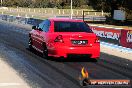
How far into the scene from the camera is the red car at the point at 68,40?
48.4ft

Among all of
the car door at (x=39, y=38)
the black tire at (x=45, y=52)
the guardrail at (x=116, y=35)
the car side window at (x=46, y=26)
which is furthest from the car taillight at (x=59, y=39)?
the guardrail at (x=116, y=35)

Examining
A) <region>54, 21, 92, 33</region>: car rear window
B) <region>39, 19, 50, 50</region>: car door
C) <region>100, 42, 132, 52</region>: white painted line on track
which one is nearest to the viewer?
<region>54, 21, 92, 33</region>: car rear window

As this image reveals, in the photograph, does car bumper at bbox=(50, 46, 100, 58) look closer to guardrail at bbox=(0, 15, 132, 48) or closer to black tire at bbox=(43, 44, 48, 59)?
black tire at bbox=(43, 44, 48, 59)

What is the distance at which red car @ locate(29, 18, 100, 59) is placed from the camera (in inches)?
581

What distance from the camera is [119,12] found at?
54.8 metres

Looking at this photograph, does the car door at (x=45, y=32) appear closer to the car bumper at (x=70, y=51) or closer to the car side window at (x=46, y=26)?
the car side window at (x=46, y=26)

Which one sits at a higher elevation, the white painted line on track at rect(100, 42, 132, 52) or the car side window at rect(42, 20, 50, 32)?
the car side window at rect(42, 20, 50, 32)

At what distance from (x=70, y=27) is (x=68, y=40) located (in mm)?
849

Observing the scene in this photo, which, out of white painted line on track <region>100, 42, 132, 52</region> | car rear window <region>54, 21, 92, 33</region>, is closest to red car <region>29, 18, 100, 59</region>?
car rear window <region>54, 21, 92, 33</region>

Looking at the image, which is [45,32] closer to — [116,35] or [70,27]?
[70,27]

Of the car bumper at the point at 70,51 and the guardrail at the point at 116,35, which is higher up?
the car bumper at the point at 70,51

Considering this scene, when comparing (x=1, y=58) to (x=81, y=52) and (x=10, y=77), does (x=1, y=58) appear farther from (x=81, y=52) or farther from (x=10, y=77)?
(x=10, y=77)

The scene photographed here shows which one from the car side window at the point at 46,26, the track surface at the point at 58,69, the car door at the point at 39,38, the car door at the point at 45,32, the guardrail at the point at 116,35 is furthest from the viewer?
the guardrail at the point at 116,35

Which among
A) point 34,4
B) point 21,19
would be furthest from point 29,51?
point 34,4
